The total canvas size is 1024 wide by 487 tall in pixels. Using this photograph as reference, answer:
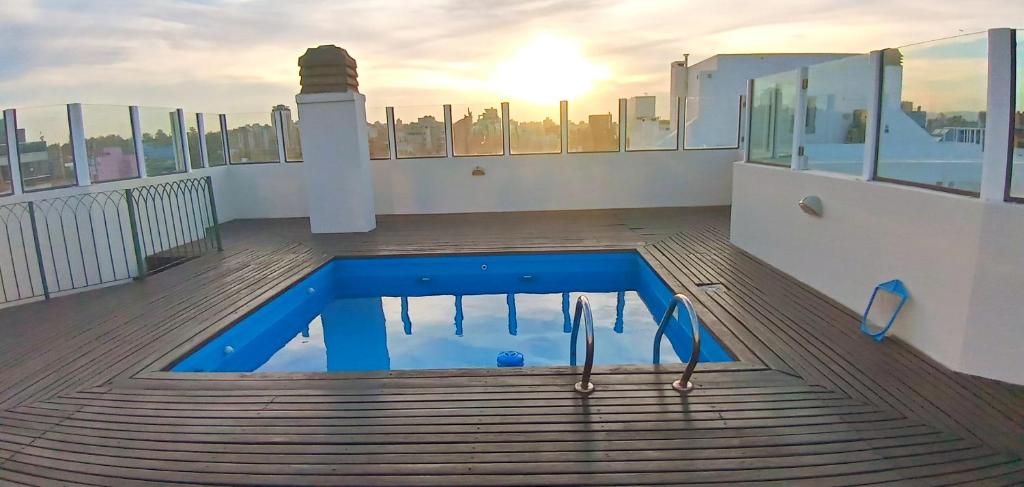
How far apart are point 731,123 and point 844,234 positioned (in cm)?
592

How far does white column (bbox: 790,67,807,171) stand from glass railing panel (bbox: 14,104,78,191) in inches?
280

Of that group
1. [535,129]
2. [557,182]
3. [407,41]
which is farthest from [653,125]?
[407,41]

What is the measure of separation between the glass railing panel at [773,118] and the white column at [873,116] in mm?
1244

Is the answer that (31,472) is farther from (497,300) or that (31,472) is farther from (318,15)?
(318,15)

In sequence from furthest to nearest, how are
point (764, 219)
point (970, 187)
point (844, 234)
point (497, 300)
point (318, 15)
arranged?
point (318, 15)
point (497, 300)
point (764, 219)
point (844, 234)
point (970, 187)

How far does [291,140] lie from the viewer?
973cm

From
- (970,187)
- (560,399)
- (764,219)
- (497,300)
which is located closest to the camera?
(560,399)

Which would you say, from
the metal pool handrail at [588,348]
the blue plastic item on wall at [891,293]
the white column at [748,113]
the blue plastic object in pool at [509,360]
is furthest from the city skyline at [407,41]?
the metal pool handrail at [588,348]

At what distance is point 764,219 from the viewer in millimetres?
5770

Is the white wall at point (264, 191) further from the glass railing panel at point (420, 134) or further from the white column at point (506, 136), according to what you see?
the white column at point (506, 136)

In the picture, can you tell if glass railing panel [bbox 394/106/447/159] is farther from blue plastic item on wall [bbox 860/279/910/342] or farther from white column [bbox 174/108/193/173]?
blue plastic item on wall [bbox 860/279/910/342]

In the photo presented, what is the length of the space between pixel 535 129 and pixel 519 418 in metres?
7.41

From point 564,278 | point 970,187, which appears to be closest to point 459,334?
point 564,278

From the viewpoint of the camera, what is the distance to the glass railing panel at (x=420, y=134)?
31.2 feet
